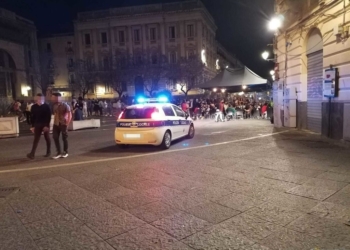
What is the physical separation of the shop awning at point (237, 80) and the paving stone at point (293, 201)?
56.5ft

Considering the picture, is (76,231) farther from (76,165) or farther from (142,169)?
(76,165)

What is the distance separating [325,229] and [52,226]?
3.61 meters

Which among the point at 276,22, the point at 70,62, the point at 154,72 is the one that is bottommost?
the point at 276,22

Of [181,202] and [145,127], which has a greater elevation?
[145,127]

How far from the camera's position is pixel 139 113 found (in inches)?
388

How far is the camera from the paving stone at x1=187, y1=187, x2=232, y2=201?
512 centimetres

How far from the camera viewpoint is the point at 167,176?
6441mm

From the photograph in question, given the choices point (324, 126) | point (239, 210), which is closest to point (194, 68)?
point (324, 126)

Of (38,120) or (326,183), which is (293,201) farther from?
(38,120)

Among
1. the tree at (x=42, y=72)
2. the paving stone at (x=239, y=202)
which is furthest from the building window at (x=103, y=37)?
the paving stone at (x=239, y=202)

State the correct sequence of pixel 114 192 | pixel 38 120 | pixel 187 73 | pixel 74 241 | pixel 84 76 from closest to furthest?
pixel 74 241
pixel 114 192
pixel 38 120
pixel 84 76
pixel 187 73

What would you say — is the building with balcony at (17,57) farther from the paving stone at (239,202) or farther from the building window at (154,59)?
the paving stone at (239,202)

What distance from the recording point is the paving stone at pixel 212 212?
4207 millimetres

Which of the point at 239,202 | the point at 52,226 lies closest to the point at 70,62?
the point at 52,226
